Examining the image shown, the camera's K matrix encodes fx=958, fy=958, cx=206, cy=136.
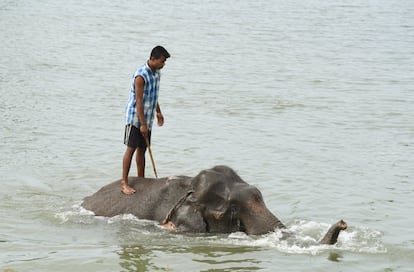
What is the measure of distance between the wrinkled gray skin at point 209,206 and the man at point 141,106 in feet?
1.48

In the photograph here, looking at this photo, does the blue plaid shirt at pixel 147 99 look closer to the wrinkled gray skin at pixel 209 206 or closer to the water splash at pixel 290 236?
the wrinkled gray skin at pixel 209 206

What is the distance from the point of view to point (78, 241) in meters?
9.97

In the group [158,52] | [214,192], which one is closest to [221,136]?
[158,52]

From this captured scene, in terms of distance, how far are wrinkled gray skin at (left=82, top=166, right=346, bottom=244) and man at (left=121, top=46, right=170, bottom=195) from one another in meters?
0.45

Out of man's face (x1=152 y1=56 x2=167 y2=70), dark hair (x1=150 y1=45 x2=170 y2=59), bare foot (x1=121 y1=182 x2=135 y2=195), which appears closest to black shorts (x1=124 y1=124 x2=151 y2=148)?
bare foot (x1=121 y1=182 x2=135 y2=195)

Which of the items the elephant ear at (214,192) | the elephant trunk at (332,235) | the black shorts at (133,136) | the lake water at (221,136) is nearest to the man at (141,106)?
the black shorts at (133,136)

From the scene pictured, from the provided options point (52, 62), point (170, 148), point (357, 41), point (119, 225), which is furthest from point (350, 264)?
point (357, 41)

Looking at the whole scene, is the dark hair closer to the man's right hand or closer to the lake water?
the man's right hand

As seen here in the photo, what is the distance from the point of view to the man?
10.7 metres

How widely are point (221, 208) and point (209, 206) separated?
132 millimetres

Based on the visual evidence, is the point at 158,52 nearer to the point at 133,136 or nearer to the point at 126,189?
the point at 133,136

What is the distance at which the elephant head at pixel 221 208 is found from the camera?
9.36 metres

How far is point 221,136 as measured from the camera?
52.8 feet

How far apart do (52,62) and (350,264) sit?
56.9ft
